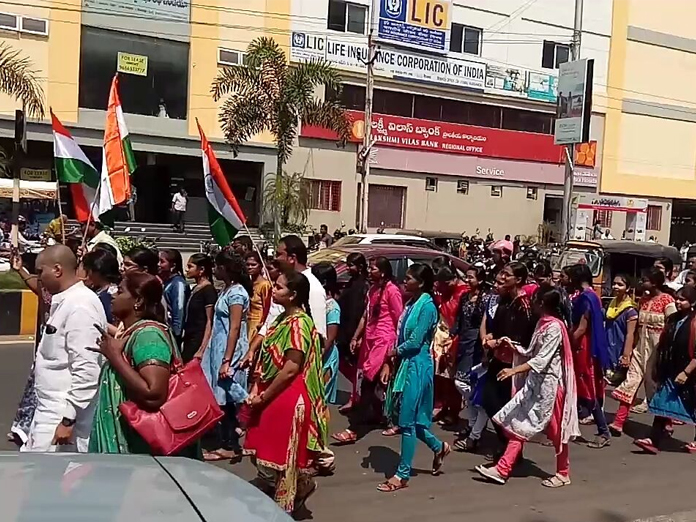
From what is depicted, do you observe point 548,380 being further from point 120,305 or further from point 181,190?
point 181,190

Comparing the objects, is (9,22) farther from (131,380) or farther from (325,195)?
(131,380)

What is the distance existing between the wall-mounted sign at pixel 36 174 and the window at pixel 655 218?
2676 cm

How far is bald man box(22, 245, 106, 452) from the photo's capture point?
4.18 metres

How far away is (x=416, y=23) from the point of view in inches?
1267

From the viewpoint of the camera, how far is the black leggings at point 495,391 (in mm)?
7066

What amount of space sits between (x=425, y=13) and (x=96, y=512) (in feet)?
106

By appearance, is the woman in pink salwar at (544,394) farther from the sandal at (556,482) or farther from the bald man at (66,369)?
the bald man at (66,369)

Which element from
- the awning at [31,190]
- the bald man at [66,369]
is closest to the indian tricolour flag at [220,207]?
the bald man at [66,369]

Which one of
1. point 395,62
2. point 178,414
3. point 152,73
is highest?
point 395,62

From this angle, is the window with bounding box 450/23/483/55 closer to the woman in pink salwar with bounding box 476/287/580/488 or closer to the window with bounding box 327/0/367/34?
the window with bounding box 327/0/367/34

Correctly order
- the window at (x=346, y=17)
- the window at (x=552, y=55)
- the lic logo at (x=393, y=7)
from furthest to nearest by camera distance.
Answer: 1. the window at (x=552, y=55)
2. the lic logo at (x=393, y=7)
3. the window at (x=346, y=17)

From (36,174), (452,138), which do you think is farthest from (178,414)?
(452,138)

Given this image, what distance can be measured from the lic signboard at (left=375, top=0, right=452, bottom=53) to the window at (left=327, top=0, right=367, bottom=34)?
792 mm

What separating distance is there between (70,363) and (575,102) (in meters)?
21.0
